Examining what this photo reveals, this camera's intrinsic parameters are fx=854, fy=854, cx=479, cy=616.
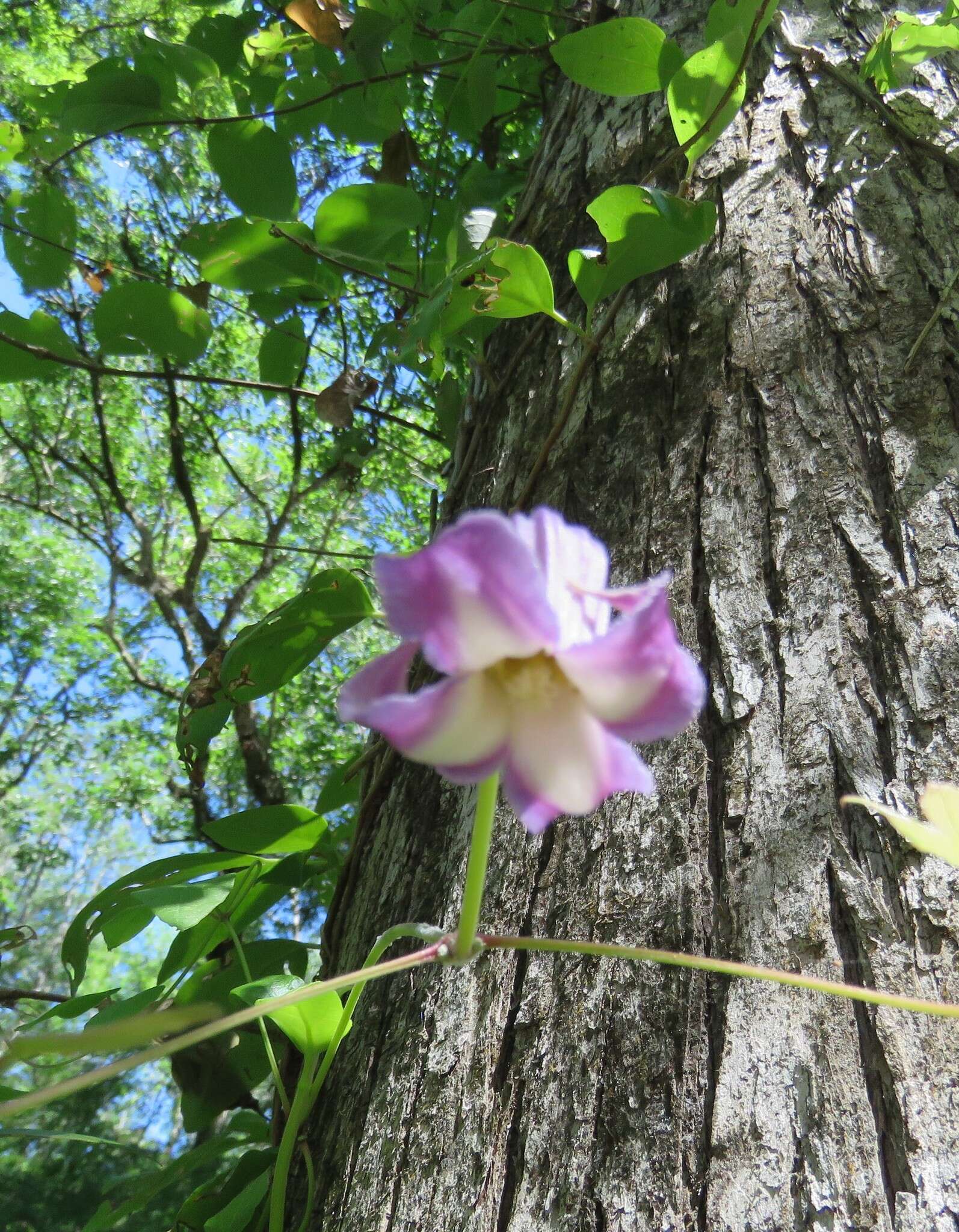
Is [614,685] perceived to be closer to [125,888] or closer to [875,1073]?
[875,1073]

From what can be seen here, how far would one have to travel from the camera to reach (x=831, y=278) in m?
0.92

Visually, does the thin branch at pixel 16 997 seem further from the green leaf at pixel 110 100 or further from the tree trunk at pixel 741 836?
the green leaf at pixel 110 100

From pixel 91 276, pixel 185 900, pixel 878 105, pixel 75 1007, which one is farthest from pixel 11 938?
pixel 91 276

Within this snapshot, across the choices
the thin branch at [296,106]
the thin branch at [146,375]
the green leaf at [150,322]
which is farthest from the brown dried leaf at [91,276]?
the green leaf at [150,322]

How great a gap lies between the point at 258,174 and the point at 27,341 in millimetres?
484

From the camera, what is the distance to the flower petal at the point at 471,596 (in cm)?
29

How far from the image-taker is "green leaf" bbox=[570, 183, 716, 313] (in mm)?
836

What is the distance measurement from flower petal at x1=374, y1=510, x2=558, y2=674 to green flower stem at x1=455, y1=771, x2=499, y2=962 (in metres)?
0.06

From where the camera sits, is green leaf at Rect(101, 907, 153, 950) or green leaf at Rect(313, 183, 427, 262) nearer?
green leaf at Rect(101, 907, 153, 950)

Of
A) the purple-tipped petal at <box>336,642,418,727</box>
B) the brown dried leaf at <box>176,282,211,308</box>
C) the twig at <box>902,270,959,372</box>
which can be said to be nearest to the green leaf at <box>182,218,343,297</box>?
the brown dried leaf at <box>176,282,211,308</box>

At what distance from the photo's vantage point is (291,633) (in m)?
1.04

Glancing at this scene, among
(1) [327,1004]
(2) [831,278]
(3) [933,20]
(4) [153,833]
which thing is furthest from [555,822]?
(4) [153,833]

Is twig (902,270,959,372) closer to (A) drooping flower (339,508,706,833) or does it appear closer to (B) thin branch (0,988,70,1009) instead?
(A) drooping flower (339,508,706,833)

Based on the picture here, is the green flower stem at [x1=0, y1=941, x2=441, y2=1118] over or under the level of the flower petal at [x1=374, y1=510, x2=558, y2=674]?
under
